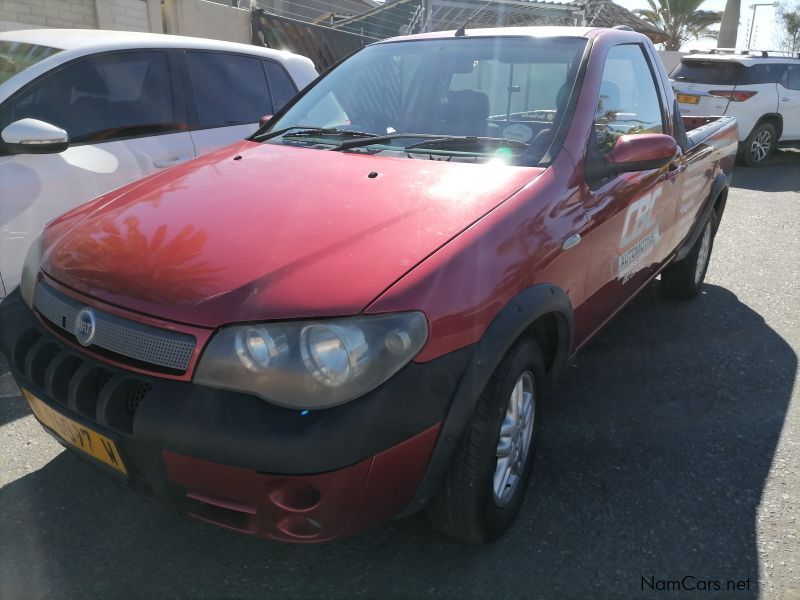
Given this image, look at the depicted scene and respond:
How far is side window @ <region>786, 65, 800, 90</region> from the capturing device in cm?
1084

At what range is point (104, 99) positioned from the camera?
3775mm

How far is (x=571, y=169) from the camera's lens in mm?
2473

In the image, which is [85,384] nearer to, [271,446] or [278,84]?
[271,446]

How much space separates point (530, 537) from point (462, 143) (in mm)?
1504

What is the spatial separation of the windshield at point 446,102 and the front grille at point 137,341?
126cm

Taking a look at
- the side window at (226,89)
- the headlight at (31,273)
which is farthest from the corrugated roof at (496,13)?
the headlight at (31,273)

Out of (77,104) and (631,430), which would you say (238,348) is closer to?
(631,430)

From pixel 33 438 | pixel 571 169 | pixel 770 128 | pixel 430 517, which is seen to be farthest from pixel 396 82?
pixel 770 128

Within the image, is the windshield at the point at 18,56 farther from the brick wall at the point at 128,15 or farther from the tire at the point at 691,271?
the brick wall at the point at 128,15

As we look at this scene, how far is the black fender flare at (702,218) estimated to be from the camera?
4.07 meters

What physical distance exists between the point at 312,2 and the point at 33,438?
1943cm

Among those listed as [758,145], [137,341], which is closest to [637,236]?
[137,341]

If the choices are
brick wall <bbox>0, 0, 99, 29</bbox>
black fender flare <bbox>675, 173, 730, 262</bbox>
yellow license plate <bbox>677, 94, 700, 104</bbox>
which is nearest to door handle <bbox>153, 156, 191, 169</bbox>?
black fender flare <bbox>675, 173, 730, 262</bbox>

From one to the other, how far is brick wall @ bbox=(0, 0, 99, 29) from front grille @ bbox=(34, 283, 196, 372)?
27.0 ft
